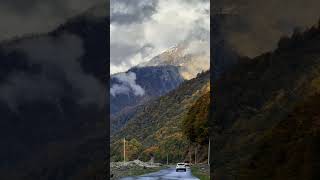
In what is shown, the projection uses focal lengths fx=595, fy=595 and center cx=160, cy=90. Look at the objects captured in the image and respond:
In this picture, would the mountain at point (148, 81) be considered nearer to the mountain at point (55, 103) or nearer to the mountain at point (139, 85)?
the mountain at point (139, 85)

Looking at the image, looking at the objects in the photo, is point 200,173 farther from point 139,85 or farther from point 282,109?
point 139,85

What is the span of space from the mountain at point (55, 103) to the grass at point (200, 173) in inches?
435

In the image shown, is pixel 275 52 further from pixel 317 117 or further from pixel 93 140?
pixel 93 140

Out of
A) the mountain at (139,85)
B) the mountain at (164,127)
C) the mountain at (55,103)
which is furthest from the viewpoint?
the mountain at (139,85)

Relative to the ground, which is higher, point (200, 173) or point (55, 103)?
point (55, 103)

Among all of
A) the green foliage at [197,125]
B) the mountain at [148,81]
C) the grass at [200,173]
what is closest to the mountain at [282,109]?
the grass at [200,173]

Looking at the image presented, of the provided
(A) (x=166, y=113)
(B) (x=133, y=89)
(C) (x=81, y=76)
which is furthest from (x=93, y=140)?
(B) (x=133, y=89)

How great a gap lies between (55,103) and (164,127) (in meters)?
38.9

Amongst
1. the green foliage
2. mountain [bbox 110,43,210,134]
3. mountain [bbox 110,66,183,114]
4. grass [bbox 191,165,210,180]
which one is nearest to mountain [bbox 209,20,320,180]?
grass [bbox 191,165,210,180]

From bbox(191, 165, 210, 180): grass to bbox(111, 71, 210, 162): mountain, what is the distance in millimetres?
11785

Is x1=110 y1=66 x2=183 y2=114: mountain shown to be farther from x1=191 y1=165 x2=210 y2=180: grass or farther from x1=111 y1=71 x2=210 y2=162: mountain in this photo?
x1=191 y1=165 x2=210 y2=180: grass

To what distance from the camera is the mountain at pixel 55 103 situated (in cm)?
932

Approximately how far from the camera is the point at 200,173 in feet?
72.7

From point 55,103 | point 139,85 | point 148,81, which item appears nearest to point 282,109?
point 55,103
